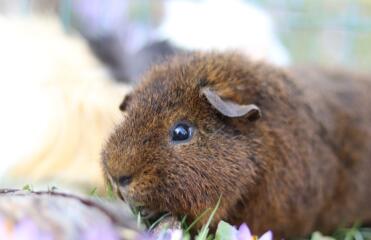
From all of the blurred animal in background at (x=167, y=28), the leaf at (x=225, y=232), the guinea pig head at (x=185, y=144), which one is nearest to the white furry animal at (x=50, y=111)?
the blurred animal in background at (x=167, y=28)

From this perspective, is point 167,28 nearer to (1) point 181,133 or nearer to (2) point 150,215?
(1) point 181,133

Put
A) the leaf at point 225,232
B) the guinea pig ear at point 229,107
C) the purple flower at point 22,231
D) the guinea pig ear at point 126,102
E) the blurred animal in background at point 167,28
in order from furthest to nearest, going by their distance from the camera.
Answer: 1. the blurred animal in background at point 167,28
2. the guinea pig ear at point 126,102
3. the guinea pig ear at point 229,107
4. the leaf at point 225,232
5. the purple flower at point 22,231

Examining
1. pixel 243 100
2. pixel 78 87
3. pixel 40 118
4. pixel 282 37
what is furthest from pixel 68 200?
pixel 282 37

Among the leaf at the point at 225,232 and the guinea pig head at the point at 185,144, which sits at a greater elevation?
the guinea pig head at the point at 185,144

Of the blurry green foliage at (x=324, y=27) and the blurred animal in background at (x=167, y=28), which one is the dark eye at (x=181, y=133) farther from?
the blurry green foliage at (x=324, y=27)

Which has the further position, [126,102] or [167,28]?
[167,28]

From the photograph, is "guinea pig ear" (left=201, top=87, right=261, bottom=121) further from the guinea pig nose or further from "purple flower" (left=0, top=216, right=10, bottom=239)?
"purple flower" (left=0, top=216, right=10, bottom=239)

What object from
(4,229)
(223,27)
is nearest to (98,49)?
(223,27)

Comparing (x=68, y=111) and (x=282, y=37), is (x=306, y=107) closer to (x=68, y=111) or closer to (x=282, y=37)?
(x=68, y=111)

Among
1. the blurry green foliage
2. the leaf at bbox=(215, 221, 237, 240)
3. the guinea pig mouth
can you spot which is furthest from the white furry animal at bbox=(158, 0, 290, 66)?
the leaf at bbox=(215, 221, 237, 240)
